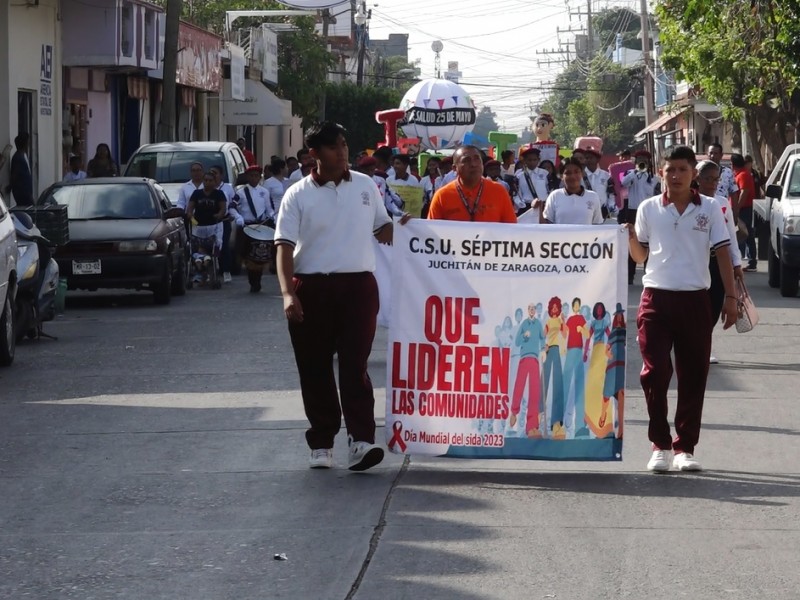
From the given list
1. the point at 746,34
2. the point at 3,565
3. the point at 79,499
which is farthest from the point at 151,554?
the point at 746,34

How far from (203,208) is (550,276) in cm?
1402

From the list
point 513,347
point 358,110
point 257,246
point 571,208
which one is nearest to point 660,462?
point 513,347

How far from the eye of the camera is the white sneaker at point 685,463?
8.73m

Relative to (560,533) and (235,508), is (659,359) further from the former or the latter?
(235,508)

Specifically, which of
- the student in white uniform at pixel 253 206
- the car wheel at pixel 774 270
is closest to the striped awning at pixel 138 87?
the student in white uniform at pixel 253 206

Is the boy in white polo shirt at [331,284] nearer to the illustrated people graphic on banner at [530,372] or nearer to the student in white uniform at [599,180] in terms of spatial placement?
the illustrated people graphic on banner at [530,372]

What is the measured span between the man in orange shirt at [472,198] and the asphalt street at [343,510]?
148 centimetres

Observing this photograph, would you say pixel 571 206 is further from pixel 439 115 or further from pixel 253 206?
pixel 439 115

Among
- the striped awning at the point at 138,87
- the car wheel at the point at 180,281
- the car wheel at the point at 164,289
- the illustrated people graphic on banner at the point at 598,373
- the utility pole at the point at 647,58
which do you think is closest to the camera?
the illustrated people graphic on banner at the point at 598,373

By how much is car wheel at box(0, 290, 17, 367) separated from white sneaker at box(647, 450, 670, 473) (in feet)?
22.2

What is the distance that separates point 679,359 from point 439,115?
→ 3638 cm

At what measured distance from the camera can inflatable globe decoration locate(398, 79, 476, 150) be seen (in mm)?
44781

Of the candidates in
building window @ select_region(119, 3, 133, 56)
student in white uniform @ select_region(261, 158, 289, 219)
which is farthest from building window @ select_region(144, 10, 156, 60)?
student in white uniform @ select_region(261, 158, 289, 219)

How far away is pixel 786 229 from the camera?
2083 centimetres
